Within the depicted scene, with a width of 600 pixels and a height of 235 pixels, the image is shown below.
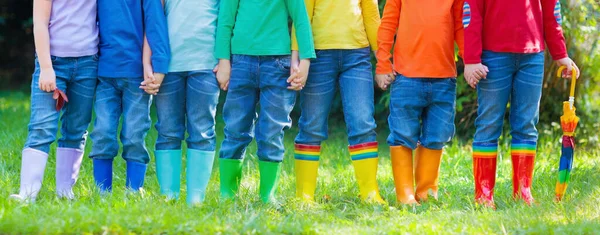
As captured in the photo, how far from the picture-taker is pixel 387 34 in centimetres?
476

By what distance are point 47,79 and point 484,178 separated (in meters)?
2.51

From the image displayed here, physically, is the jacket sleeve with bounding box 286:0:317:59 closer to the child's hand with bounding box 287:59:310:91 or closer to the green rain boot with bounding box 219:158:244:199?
the child's hand with bounding box 287:59:310:91

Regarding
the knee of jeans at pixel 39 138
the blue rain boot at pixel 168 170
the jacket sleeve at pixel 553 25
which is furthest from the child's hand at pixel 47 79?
the jacket sleeve at pixel 553 25

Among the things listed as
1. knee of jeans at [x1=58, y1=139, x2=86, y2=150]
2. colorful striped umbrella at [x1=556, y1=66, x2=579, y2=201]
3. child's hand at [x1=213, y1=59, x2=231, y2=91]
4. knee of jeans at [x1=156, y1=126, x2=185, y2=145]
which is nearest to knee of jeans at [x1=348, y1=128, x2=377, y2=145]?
child's hand at [x1=213, y1=59, x2=231, y2=91]

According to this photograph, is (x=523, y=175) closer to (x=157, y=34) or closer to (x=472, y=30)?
(x=472, y=30)

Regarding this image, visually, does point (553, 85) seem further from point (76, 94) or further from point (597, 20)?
point (76, 94)

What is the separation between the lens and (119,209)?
4133 millimetres

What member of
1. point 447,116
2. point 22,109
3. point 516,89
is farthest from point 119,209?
point 22,109

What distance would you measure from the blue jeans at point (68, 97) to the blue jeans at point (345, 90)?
3.97 feet

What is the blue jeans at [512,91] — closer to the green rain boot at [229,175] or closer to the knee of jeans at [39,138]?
the green rain boot at [229,175]

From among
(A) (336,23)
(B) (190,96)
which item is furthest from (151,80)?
(A) (336,23)

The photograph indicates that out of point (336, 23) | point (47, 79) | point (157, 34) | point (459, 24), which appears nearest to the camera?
point (47, 79)

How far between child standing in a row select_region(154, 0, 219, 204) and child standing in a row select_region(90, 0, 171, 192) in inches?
3.0

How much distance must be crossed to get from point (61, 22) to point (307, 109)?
1.45 m
